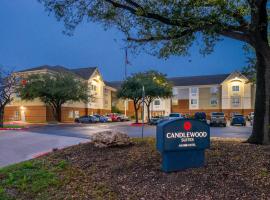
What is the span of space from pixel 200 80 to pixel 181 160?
72.5 m

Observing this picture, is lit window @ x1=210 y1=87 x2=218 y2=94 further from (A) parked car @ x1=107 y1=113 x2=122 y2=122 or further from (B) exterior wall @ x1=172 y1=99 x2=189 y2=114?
(A) parked car @ x1=107 y1=113 x2=122 y2=122

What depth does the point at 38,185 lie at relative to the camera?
6.29m

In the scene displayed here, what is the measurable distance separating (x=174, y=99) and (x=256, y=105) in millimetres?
68302

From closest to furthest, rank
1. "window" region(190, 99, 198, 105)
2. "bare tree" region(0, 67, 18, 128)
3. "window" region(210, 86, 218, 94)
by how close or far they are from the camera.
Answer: "bare tree" region(0, 67, 18, 128)
"window" region(210, 86, 218, 94)
"window" region(190, 99, 198, 105)

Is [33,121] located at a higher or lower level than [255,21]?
lower

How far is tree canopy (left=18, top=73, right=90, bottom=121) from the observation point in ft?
153

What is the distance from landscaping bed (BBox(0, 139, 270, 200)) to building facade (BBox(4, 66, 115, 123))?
44.0 m

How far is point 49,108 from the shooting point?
→ 5475cm

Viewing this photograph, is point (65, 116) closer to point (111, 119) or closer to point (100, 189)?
point (111, 119)

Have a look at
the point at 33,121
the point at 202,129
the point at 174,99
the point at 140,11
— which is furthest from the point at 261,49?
the point at 174,99

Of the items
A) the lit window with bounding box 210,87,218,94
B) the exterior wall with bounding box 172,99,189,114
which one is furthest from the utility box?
the exterior wall with bounding box 172,99,189,114

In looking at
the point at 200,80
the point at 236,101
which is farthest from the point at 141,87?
the point at 200,80

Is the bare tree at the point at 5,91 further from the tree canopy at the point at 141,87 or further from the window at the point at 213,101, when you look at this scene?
the window at the point at 213,101

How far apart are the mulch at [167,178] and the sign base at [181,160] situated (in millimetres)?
118
